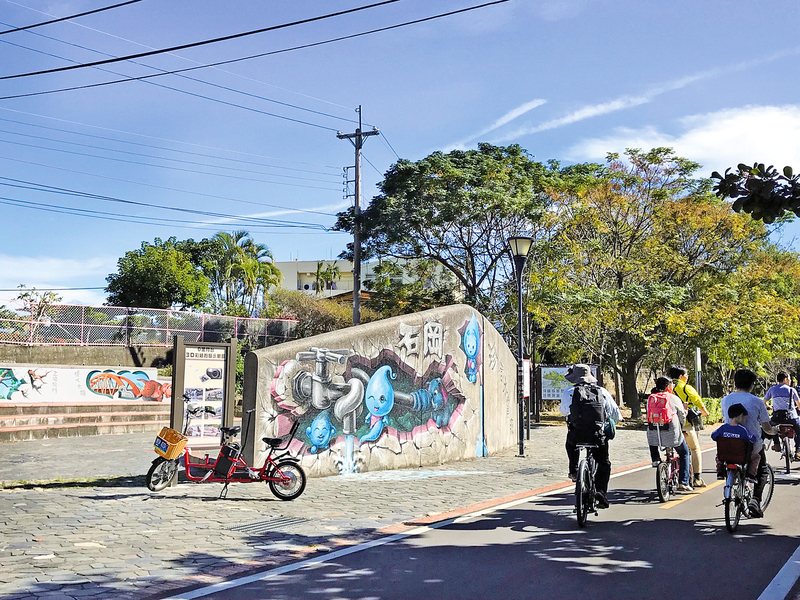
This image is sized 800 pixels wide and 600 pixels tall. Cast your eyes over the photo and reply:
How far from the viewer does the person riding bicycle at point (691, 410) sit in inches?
426

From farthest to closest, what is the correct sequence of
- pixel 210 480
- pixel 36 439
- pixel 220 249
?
1. pixel 220 249
2. pixel 36 439
3. pixel 210 480

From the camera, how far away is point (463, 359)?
1526 centimetres

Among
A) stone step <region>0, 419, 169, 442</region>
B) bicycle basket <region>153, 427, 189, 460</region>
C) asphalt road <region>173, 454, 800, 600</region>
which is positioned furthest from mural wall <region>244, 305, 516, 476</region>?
stone step <region>0, 419, 169, 442</region>

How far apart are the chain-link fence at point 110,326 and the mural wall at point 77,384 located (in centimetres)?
255

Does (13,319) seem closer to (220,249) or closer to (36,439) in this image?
(36,439)

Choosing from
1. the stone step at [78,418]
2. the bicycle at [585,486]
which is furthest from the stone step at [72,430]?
the bicycle at [585,486]

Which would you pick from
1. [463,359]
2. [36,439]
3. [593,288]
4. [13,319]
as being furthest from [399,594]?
[13,319]

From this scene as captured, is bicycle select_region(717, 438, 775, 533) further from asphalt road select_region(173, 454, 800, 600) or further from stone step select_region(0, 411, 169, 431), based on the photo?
stone step select_region(0, 411, 169, 431)

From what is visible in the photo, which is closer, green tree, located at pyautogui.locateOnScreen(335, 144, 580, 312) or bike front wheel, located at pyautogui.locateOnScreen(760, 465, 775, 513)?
bike front wheel, located at pyautogui.locateOnScreen(760, 465, 775, 513)

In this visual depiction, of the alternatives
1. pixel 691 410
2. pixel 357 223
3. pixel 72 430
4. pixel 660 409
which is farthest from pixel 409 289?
pixel 660 409

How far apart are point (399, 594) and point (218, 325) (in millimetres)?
24525

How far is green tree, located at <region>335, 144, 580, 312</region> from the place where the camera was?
25.6 m

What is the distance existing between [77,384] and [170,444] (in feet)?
42.4

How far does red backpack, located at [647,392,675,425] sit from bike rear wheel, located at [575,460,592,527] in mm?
2011
